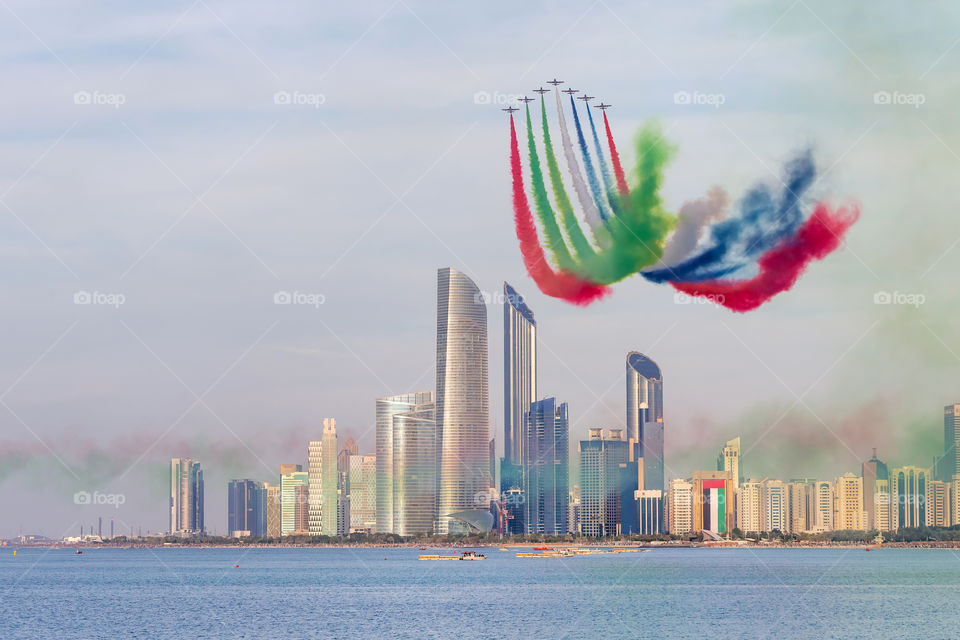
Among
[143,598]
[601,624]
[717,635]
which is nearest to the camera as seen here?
[717,635]

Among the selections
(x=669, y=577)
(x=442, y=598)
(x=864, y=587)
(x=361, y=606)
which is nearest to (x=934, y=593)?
(x=864, y=587)

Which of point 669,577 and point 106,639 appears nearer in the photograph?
point 106,639

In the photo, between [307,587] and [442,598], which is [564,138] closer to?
[442,598]

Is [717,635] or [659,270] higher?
[659,270]

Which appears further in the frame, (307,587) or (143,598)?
(307,587)

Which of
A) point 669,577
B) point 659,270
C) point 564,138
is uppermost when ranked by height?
point 564,138

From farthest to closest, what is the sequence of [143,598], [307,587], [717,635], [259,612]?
1. [307,587]
2. [143,598]
3. [259,612]
4. [717,635]

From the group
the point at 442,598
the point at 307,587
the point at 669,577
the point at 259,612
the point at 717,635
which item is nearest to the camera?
the point at 717,635

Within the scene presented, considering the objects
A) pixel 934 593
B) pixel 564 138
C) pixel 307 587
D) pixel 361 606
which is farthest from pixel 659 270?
pixel 307 587

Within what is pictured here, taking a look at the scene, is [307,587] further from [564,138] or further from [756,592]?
[564,138]
